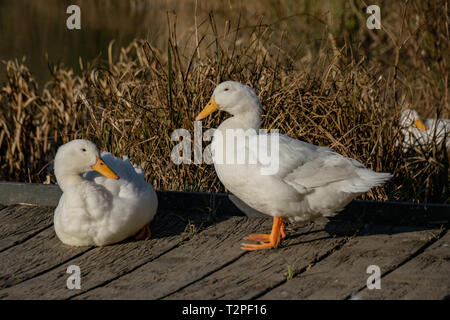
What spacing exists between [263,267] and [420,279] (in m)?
0.70

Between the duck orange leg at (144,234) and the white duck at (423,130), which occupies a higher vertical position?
the white duck at (423,130)

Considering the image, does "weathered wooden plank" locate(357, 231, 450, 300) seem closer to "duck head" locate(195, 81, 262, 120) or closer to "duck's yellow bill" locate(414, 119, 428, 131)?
"duck head" locate(195, 81, 262, 120)

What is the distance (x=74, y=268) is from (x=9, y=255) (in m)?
0.41

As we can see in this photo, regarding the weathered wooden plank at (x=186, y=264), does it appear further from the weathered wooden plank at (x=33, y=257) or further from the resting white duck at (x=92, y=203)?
the weathered wooden plank at (x=33, y=257)

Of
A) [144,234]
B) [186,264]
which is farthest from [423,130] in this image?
[186,264]

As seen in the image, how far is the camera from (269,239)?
3.50 metres

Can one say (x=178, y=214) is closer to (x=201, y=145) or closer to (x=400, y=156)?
(x=201, y=145)

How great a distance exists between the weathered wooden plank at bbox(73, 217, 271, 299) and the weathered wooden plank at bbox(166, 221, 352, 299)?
6 centimetres

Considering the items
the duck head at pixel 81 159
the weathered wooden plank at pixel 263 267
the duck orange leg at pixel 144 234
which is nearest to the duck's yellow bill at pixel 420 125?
the weathered wooden plank at pixel 263 267

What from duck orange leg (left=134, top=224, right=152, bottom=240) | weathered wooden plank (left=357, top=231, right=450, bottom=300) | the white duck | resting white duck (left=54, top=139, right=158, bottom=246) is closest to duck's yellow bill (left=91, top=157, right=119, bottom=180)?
resting white duck (left=54, top=139, right=158, bottom=246)

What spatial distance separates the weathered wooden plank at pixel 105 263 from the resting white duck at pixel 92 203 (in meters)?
0.09

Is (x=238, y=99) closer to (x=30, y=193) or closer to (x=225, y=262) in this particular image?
(x=225, y=262)

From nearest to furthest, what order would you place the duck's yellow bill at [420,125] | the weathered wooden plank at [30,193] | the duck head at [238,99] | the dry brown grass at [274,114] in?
the duck head at [238,99] < the weathered wooden plank at [30,193] < the dry brown grass at [274,114] < the duck's yellow bill at [420,125]

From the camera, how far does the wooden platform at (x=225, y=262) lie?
2.90 m
